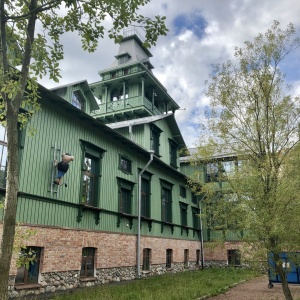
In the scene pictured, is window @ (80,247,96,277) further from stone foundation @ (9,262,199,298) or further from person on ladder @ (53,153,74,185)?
person on ladder @ (53,153,74,185)

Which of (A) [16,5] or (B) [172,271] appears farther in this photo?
(B) [172,271]

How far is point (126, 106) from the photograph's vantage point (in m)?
22.7

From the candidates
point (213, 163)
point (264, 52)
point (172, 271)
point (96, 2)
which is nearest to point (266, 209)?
point (213, 163)

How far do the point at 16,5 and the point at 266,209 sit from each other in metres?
7.09

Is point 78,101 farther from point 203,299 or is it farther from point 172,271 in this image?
point 172,271

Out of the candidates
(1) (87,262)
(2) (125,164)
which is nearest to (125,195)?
(2) (125,164)

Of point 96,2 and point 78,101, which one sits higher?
point 78,101

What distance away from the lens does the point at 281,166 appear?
8633 mm

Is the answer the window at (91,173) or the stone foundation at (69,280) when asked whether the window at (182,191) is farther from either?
the window at (91,173)

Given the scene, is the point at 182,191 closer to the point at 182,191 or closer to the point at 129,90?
the point at 182,191

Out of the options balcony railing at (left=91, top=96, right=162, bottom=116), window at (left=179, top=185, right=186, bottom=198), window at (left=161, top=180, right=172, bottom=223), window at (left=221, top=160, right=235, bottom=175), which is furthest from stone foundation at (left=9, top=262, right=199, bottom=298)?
balcony railing at (left=91, top=96, right=162, bottom=116)

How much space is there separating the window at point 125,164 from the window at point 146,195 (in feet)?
4.44

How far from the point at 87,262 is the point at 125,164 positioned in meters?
5.29

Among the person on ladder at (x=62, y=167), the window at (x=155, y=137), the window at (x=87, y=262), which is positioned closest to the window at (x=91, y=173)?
the person on ladder at (x=62, y=167)
